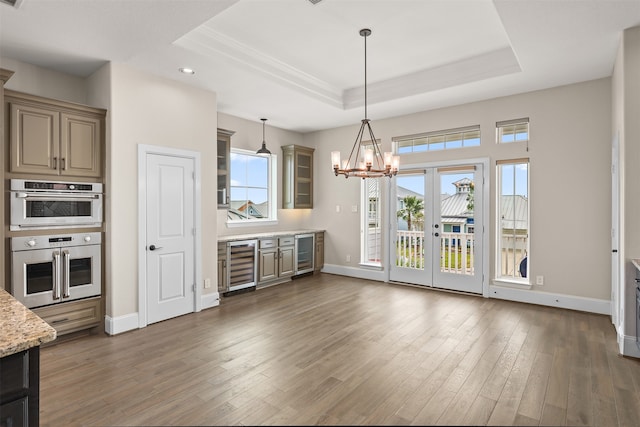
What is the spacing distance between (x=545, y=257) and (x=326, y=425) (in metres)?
5.15

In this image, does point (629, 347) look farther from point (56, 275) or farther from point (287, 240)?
point (56, 275)

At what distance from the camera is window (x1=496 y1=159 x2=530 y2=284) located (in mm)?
4805

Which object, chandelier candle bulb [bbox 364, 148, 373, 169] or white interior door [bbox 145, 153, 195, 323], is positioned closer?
chandelier candle bulb [bbox 364, 148, 373, 169]

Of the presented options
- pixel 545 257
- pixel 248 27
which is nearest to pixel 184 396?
pixel 248 27

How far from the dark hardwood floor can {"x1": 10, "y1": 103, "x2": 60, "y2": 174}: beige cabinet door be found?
177cm

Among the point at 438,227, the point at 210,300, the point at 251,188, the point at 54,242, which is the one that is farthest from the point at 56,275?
the point at 438,227

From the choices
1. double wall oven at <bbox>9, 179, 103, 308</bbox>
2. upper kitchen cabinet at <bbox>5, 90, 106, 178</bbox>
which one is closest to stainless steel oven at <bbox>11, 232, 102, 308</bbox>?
double wall oven at <bbox>9, 179, 103, 308</bbox>

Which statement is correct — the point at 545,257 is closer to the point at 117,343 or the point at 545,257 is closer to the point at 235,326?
the point at 235,326

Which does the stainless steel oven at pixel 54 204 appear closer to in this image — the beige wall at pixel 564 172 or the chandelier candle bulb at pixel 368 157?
the chandelier candle bulb at pixel 368 157

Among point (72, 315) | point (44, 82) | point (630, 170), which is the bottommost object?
point (72, 315)

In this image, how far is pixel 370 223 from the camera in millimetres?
6465

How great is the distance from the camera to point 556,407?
227 cm

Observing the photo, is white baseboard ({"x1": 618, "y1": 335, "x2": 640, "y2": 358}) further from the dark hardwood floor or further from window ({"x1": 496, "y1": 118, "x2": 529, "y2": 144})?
window ({"x1": 496, "y1": 118, "x2": 529, "y2": 144})

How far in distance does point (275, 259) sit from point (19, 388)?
4655 mm
